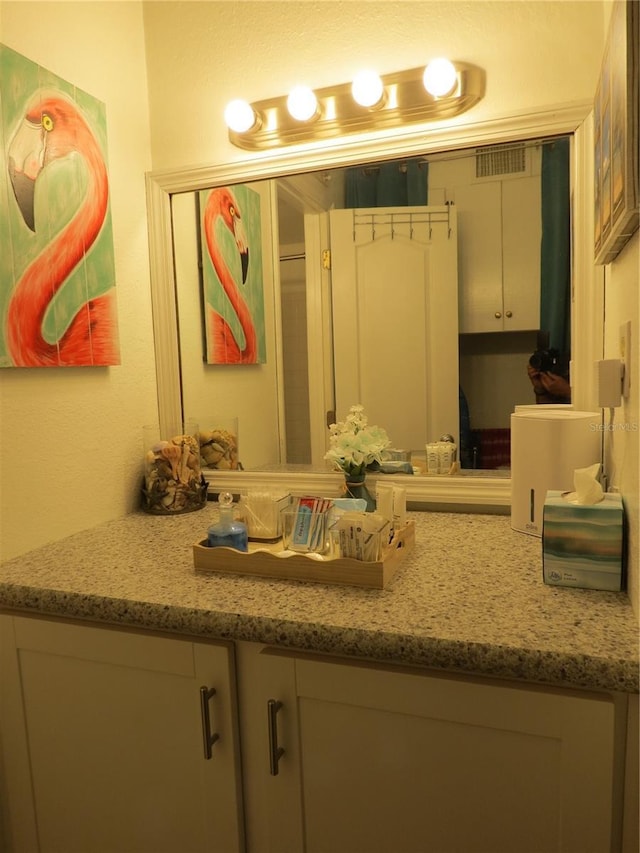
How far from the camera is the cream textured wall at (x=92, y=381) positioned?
3.87 feet

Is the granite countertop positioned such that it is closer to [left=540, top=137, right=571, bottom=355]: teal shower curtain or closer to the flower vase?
the flower vase

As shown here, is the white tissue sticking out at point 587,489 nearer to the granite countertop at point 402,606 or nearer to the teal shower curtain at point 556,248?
the granite countertop at point 402,606

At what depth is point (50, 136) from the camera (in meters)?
1.22

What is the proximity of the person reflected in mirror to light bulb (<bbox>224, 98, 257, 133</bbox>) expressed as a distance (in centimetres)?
90

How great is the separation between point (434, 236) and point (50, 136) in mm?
880

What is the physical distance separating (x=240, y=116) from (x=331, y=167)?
0.26 meters

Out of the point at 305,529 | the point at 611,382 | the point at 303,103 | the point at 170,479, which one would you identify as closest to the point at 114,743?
the point at 305,529

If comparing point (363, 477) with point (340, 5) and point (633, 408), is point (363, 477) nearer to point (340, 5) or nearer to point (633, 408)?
point (633, 408)

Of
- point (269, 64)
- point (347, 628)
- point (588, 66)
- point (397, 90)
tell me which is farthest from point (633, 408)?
point (269, 64)

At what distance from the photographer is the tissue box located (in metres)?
0.91

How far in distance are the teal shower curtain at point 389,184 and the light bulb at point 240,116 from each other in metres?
0.28

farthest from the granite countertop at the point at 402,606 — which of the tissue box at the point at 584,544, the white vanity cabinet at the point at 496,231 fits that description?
the white vanity cabinet at the point at 496,231

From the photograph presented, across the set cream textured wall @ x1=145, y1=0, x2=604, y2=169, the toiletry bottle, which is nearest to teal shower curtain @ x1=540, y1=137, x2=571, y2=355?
cream textured wall @ x1=145, y1=0, x2=604, y2=169

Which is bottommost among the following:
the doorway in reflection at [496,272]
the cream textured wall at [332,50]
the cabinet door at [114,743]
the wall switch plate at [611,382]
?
the cabinet door at [114,743]
